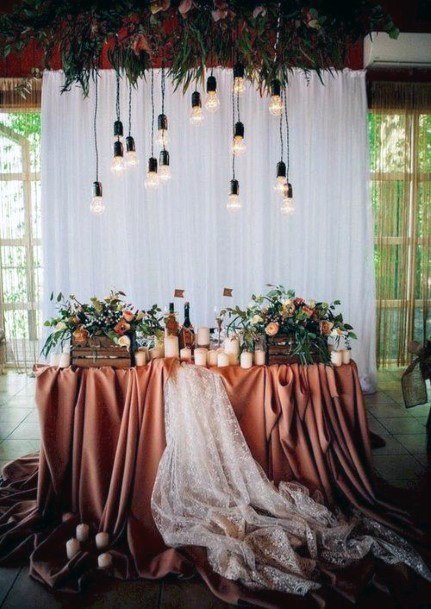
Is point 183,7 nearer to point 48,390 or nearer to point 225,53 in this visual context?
point 225,53

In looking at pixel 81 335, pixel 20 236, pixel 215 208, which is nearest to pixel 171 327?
pixel 81 335

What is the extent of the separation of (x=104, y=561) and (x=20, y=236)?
12.9 feet

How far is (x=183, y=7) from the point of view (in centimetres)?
216

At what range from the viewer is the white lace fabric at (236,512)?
2.07 meters

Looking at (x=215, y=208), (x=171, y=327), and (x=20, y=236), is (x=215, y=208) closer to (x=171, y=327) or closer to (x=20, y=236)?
(x=20, y=236)

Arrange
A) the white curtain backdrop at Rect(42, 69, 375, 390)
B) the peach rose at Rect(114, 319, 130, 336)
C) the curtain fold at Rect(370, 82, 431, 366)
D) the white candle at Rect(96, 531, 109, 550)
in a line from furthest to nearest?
the curtain fold at Rect(370, 82, 431, 366) < the white curtain backdrop at Rect(42, 69, 375, 390) < the peach rose at Rect(114, 319, 130, 336) < the white candle at Rect(96, 531, 109, 550)

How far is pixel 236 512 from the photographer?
7.59 ft

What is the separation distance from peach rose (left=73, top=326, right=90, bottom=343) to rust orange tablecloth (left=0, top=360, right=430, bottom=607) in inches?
6.4

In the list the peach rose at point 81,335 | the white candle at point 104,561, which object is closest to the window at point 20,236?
the peach rose at point 81,335

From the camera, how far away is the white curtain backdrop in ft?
15.4

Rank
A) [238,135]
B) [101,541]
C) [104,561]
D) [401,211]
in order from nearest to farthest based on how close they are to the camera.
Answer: [104,561], [101,541], [238,135], [401,211]

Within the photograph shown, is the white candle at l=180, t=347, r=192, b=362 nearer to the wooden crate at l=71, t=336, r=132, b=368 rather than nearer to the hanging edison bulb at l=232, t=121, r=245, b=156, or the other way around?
the wooden crate at l=71, t=336, r=132, b=368

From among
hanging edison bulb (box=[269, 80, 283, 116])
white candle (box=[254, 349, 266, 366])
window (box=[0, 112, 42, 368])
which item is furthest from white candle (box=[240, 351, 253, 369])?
window (box=[0, 112, 42, 368])

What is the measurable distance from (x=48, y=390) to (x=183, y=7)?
1.99 m
